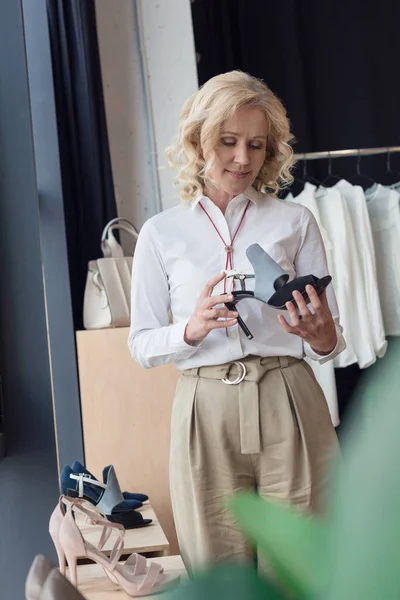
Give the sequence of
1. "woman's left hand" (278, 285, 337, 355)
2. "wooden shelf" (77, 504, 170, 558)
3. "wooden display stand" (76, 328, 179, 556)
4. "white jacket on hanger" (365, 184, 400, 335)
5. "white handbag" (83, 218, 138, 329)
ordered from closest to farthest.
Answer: "woman's left hand" (278, 285, 337, 355) → "wooden shelf" (77, 504, 170, 558) → "wooden display stand" (76, 328, 179, 556) → "white handbag" (83, 218, 138, 329) → "white jacket on hanger" (365, 184, 400, 335)

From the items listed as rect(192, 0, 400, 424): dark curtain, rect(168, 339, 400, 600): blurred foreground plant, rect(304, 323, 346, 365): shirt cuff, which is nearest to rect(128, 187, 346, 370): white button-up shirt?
rect(304, 323, 346, 365): shirt cuff

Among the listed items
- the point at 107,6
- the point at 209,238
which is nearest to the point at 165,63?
the point at 107,6

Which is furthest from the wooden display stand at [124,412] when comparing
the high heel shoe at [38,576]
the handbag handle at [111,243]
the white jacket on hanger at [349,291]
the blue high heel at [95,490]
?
the high heel shoe at [38,576]

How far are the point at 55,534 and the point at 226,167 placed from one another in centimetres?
90

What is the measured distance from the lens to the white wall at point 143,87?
11.8 ft

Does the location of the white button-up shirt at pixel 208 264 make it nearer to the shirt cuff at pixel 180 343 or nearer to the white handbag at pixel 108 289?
the shirt cuff at pixel 180 343

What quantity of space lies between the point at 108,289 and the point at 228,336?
1.70 m

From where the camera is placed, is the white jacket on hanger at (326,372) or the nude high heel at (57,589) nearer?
the nude high heel at (57,589)

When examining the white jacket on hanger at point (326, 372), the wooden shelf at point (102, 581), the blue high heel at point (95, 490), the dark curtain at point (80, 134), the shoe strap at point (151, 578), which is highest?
the dark curtain at point (80, 134)

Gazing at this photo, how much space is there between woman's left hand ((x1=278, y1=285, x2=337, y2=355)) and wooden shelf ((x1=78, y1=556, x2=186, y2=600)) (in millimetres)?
549

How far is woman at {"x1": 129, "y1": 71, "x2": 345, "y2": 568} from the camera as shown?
1.60 m

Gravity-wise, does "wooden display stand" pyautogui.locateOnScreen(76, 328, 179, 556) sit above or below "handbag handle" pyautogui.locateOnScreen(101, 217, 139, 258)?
below

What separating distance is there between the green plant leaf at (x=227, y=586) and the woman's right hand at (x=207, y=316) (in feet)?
4.06

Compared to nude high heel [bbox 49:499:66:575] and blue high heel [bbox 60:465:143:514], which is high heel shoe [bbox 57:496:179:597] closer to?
nude high heel [bbox 49:499:66:575]
